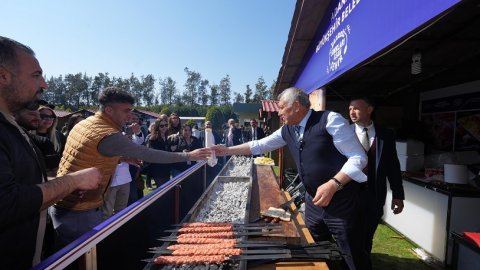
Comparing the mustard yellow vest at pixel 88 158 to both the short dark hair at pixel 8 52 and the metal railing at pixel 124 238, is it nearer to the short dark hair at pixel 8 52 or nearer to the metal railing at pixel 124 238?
the metal railing at pixel 124 238

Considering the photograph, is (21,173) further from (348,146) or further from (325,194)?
(348,146)

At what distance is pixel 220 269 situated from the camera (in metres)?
1.83

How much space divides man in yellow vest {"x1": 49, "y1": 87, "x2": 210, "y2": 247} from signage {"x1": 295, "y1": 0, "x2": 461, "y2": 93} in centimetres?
200

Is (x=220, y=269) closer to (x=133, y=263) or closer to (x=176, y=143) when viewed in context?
(x=133, y=263)

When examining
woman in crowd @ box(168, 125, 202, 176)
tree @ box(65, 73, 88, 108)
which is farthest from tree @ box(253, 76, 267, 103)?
woman in crowd @ box(168, 125, 202, 176)

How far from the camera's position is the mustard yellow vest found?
93.5 inches

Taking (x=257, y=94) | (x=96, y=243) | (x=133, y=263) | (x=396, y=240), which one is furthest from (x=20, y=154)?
(x=257, y=94)

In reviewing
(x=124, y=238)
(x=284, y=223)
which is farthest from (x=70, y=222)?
(x=284, y=223)

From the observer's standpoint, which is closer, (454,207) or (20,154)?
(20,154)

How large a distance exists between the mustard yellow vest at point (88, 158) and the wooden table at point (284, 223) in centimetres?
141

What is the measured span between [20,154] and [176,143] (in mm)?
5177

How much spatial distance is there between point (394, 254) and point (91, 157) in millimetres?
4064

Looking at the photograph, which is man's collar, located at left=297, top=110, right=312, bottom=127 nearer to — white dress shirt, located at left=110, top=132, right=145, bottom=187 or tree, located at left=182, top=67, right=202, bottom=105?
white dress shirt, located at left=110, top=132, right=145, bottom=187

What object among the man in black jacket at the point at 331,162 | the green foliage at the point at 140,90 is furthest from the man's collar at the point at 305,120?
the green foliage at the point at 140,90
